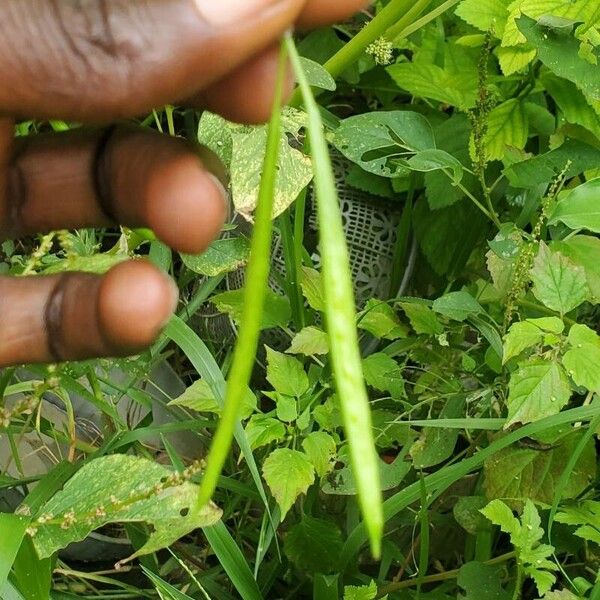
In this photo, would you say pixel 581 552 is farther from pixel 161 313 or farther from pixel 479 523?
pixel 161 313

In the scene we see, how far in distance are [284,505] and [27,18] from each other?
508 millimetres

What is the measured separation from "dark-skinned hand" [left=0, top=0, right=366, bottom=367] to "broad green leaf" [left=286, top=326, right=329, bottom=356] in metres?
0.29

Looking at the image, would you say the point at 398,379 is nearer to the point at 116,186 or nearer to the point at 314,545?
the point at 314,545

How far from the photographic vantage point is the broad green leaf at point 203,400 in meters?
0.95

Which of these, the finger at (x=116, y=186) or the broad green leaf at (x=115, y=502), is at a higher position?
the finger at (x=116, y=186)

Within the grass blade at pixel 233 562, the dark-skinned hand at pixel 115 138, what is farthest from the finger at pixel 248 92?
the grass blade at pixel 233 562

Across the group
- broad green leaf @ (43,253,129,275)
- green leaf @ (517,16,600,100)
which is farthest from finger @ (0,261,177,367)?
green leaf @ (517,16,600,100)

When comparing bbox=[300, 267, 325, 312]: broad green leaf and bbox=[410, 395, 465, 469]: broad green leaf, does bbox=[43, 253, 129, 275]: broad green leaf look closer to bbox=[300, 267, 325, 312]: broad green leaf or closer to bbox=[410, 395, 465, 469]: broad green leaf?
bbox=[300, 267, 325, 312]: broad green leaf

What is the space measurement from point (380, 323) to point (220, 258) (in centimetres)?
23

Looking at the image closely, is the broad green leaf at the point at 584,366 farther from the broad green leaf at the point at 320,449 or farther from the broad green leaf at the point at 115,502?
the broad green leaf at the point at 115,502

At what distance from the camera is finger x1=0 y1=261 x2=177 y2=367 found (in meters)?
0.62

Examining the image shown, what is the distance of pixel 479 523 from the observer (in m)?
0.97

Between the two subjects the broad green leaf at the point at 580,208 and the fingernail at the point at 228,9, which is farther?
the broad green leaf at the point at 580,208

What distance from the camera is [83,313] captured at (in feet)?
2.17
